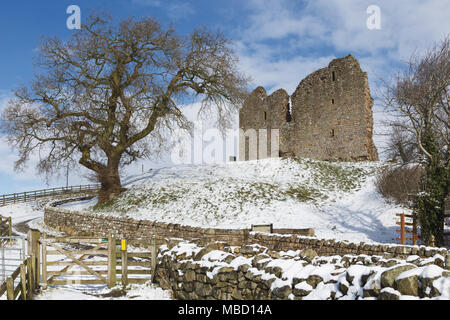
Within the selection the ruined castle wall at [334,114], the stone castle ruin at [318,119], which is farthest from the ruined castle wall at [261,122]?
the ruined castle wall at [334,114]

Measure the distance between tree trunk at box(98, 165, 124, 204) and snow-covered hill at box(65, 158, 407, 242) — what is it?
2.97 feet

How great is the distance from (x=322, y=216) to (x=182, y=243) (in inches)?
460

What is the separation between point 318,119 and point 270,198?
49.8 feet

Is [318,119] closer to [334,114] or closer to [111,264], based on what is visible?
[334,114]

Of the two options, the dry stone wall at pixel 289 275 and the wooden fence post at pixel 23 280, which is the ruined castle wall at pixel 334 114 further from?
the wooden fence post at pixel 23 280

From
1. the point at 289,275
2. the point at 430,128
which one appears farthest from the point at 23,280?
the point at 430,128

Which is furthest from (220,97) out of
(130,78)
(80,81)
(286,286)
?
(286,286)

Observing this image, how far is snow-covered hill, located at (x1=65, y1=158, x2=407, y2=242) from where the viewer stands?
19844 mm

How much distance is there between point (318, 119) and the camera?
35.6 meters

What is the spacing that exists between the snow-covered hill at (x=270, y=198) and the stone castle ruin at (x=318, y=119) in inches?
125

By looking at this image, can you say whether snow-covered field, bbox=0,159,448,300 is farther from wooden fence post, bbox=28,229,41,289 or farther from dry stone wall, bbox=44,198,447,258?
wooden fence post, bbox=28,229,41,289

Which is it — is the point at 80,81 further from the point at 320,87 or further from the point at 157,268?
the point at 320,87

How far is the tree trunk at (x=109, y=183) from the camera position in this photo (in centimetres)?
2777
